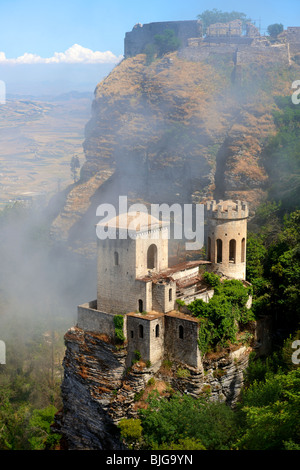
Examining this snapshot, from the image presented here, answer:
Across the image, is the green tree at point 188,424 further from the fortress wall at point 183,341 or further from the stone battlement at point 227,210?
the stone battlement at point 227,210

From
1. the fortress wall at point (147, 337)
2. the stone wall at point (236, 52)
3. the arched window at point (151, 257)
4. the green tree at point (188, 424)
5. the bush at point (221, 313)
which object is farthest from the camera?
the stone wall at point (236, 52)

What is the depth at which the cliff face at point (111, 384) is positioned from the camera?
24.2 meters

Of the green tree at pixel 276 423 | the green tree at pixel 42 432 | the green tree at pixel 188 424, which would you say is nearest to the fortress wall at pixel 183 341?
the green tree at pixel 188 424

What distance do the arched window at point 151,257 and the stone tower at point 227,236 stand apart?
12.1ft

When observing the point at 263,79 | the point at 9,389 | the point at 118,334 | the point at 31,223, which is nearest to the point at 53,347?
the point at 9,389

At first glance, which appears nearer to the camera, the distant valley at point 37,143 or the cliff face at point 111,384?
the cliff face at point 111,384

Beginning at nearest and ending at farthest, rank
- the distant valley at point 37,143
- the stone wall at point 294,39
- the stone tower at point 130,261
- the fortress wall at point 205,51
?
1. the stone tower at point 130,261
2. the stone wall at point 294,39
3. the fortress wall at point 205,51
4. the distant valley at point 37,143

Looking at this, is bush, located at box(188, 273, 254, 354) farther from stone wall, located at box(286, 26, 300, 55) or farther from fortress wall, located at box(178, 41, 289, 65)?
stone wall, located at box(286, 26, 300, 55)

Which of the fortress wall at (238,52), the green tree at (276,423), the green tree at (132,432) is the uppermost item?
the fortress wall at (238,52)

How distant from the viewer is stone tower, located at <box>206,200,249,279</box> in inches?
1091

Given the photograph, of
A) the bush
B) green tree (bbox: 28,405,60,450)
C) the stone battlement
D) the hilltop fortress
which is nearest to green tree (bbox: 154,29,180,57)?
the hilltop fortress

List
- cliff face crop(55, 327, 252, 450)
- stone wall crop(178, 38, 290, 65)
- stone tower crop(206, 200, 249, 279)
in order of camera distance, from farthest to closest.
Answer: stone wall crop(178, 38, 290, 65)
stone tower crop(206, 200, 249, 279)
cliff face crop(55, 327, 252, 450)

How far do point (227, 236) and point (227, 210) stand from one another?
4.72 ft

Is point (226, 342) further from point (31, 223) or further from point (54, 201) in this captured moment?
point (54, 201)
